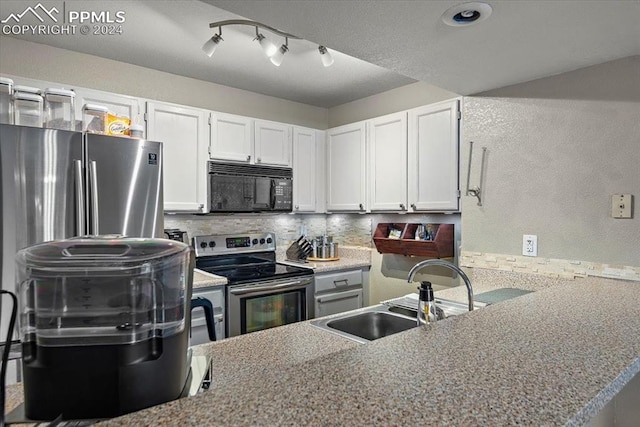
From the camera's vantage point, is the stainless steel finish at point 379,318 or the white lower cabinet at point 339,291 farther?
the white lower cabinet at point 339,291

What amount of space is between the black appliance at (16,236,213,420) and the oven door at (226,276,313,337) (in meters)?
2.07

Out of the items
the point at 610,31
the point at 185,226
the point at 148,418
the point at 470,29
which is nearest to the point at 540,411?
the point at 148,418

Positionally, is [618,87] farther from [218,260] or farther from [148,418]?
[218,260]

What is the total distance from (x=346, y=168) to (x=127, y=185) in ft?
6.63

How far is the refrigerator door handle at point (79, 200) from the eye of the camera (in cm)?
195

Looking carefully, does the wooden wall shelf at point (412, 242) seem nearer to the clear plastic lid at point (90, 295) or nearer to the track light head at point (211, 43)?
the track light head at point (211, 43)

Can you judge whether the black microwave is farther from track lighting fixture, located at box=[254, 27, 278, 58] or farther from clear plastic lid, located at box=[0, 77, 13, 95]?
clear plastic lid, located at box=[0, 77, 13, 95]

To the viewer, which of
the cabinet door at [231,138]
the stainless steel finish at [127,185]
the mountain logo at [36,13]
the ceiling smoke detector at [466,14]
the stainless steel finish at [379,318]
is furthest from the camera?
the cabinet door at [231,138]

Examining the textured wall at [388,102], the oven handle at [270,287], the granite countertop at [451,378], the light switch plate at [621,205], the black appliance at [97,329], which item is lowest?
the oven handle at [270,287]

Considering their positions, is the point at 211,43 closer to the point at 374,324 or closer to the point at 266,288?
the point at 266,288

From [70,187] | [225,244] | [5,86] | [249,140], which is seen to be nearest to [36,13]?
[5,86]

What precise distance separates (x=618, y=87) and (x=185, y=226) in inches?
117

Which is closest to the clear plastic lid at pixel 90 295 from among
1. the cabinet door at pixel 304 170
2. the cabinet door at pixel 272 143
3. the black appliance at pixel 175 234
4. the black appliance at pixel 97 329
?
the black appliance at pixel 97 329

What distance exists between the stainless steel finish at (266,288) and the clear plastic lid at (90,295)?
6.83 feet
